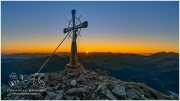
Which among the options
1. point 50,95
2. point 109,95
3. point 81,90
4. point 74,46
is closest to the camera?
point 109,95

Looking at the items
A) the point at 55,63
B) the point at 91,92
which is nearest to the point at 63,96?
the point at 91,92

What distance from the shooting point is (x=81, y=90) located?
13625 mm

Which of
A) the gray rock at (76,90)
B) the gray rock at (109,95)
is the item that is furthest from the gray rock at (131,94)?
the gray rock at (76,90)

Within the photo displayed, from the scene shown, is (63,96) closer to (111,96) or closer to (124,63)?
(111,96)

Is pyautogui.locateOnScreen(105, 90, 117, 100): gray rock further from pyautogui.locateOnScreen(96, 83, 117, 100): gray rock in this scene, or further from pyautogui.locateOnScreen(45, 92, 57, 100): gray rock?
pyautogui.locateOnScreen(45, 92, 57, 100): gray rock

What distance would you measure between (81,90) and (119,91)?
207cm

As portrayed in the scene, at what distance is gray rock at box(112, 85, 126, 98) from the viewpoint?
1337 cm

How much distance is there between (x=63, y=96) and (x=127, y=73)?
53.2 meters

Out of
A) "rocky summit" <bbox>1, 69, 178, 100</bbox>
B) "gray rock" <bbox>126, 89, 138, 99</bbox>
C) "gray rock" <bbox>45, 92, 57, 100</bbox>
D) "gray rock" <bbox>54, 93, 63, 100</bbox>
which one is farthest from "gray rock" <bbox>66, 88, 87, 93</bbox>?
"gray rock" <bbox>126, 89, 138, 99</bbox>

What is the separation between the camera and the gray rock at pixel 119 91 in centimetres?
1337

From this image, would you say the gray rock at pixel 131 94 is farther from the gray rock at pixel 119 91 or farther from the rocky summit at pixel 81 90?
the gray rock at pixel 119 91

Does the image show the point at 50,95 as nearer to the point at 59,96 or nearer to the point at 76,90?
the point at 59,96

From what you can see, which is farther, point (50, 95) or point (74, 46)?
point (74, 46)

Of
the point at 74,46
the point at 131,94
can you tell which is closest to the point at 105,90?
the point at 131,94
